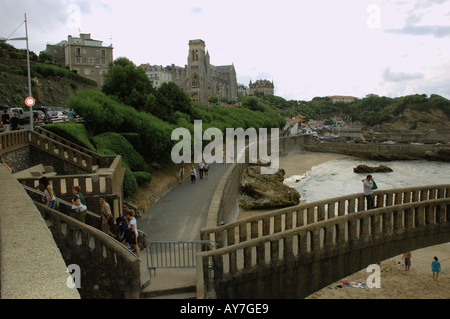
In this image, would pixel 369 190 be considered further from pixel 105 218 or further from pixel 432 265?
pixel 105 218

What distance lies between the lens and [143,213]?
17328mm

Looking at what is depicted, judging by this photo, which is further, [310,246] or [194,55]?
[194,55]

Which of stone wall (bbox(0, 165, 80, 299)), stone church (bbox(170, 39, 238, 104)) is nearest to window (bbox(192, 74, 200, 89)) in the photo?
stone church (bbox(170, 39, 238, 104))

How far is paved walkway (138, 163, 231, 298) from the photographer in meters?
10.0

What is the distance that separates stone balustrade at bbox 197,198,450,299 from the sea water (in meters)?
18.0

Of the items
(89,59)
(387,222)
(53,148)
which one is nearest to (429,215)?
(387,222)

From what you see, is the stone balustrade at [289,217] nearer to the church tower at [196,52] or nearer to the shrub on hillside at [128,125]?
the shrub on hillside at [128,125]

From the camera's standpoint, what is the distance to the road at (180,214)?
14.5 m

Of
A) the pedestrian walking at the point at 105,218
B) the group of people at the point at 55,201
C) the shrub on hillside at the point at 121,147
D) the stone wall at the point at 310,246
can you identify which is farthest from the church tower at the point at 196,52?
the group of people at the point at 55,201

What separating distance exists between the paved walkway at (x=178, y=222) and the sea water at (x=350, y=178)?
43.4 feet

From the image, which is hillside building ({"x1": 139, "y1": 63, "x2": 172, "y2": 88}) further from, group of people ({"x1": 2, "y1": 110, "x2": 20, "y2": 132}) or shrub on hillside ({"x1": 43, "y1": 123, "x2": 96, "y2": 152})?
shrub on hillside ({"x1": 43, "y1": 123, "x2": 96, "y2": 152})

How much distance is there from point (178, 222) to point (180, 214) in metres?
1.25

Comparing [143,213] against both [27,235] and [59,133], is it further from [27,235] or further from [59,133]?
[27,235]

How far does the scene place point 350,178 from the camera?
4634 cm
